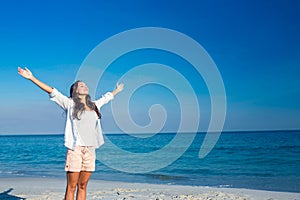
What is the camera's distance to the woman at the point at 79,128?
500 cm

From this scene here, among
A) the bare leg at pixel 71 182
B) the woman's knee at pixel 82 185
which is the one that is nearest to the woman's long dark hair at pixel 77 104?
the bare leg at pixel 71 182

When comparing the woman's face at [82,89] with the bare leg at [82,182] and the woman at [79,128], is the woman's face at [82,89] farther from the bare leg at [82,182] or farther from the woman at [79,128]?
the bare leg at [82,182]

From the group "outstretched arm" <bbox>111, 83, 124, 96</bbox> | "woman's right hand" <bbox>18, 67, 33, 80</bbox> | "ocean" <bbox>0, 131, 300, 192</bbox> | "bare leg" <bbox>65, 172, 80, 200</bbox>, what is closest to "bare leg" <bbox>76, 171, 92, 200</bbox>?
"bare leg" <bbox>65, 172, 80, 200</bbox>

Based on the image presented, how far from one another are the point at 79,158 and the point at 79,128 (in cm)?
40

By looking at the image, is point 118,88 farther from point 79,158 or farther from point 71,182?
point 71,182

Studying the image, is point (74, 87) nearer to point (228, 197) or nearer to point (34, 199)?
point (34, 199)

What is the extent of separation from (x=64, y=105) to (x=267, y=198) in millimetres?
6272

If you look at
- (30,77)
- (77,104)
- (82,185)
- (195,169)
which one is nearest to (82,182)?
(82,185)

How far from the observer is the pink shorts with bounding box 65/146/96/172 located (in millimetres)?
5023

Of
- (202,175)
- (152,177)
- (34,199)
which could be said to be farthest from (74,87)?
(202,175)

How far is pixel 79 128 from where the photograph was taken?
5012 millimetres

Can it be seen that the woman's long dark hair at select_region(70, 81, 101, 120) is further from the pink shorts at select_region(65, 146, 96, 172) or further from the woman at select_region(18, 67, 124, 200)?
the pink shorts at select_region(65, 146, 96, 172)

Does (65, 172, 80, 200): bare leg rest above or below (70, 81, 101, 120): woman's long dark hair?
below

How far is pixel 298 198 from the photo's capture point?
380 inches
